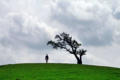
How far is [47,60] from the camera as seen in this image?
8369 centimetres

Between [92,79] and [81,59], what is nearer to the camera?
[92,79]

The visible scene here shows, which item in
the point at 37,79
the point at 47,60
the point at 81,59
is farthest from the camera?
the point at 81,59

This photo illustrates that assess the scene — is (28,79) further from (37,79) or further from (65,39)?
(65,39)

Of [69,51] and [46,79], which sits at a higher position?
[69,51]

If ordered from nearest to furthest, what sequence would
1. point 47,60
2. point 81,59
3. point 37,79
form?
1. point 37,79
2. point 47,60
3. point 81,59

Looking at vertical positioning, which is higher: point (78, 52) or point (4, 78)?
point (78, 52)

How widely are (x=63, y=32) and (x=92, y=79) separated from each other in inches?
2034

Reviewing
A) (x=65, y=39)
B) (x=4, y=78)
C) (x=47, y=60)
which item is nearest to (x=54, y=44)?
(x=65, y=39)

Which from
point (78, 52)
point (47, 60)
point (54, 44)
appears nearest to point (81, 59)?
point (78, 52)

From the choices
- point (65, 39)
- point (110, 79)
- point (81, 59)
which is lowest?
point (110, 79)

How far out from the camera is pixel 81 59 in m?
99.6

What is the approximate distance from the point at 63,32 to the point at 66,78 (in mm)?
51570

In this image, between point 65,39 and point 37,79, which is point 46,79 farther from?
point 65,39

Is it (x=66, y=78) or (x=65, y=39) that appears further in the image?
(x=65, y=39)
